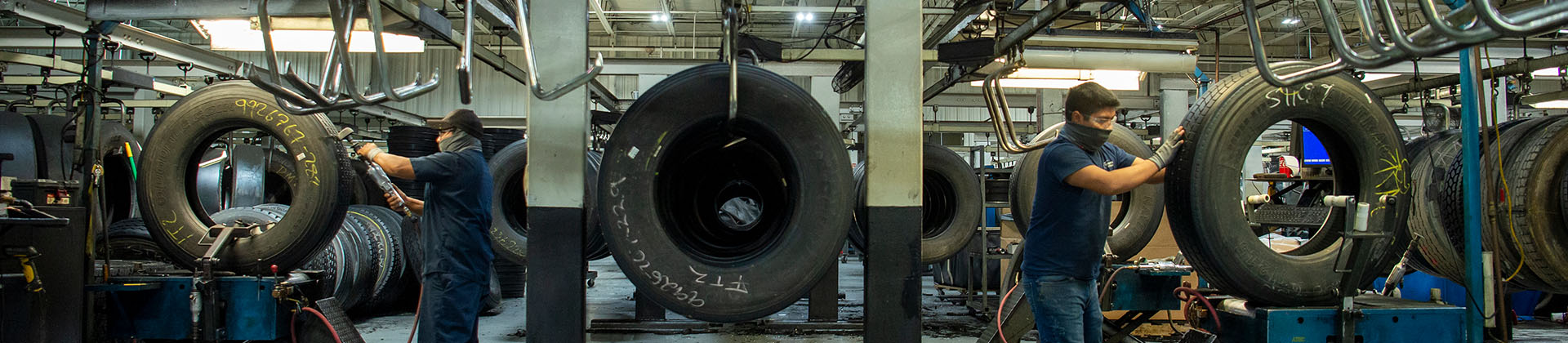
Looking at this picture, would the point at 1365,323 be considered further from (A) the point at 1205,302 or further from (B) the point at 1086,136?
(B) the point at 1086,136

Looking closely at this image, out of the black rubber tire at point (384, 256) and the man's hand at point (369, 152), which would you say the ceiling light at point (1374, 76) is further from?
the black rubber tire at point (384, 256)

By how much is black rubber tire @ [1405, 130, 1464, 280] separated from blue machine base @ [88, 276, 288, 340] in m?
6.57

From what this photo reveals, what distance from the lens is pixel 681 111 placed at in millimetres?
3053

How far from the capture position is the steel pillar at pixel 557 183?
11.1 ft

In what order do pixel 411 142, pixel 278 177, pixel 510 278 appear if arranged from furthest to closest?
pixel 510 278 < pixel 278 177 < pixel 411 142

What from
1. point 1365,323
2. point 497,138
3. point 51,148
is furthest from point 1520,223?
point 51,148

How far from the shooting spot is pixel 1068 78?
6.84 metres

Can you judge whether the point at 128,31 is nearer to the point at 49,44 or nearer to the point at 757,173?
the point at 49,44

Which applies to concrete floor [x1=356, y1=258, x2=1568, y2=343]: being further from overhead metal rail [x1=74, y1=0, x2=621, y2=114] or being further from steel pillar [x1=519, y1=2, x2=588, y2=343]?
steel pillar [x1=519, y1=2, x2=588, y2=343]

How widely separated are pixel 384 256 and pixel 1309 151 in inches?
320

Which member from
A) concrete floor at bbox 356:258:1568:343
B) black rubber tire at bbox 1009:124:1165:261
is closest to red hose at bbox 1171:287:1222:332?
black rubber tire at bbox 1009:124:1165:261

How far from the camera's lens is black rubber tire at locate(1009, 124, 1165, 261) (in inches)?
235

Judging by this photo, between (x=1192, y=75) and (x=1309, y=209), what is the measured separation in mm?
2660

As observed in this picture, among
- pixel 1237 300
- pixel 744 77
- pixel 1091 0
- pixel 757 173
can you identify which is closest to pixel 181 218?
pixel 757 173
